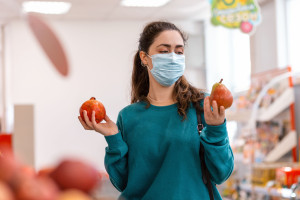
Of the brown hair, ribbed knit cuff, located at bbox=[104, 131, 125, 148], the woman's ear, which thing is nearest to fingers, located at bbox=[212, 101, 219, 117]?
the brown hair

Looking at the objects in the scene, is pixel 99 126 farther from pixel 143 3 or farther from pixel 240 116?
pixel 143 3

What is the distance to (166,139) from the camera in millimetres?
1858

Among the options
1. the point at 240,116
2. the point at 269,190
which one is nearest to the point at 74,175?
the point at 269,190

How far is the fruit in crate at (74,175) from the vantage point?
631 millimetres

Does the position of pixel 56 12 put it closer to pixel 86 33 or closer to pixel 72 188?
pixel 86 33

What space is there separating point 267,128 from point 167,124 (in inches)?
144

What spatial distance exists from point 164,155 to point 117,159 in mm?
199

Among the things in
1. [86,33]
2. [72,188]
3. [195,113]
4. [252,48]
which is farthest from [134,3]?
[72,188]

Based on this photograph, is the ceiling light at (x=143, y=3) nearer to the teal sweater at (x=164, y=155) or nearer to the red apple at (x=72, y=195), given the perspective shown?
the teal sweater at (x=164, y=155)

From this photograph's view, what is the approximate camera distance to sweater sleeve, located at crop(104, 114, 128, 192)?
1.89 meters

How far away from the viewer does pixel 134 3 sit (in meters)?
7.90

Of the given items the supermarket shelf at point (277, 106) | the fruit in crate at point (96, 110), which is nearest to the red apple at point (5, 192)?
the fruit in crate at point (96, 110)

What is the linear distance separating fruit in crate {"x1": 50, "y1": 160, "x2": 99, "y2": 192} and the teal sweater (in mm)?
1159

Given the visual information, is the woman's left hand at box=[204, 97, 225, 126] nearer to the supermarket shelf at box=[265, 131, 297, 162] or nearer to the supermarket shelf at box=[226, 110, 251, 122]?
the supermarket shelf at box=[265, 131, 297, 162]
